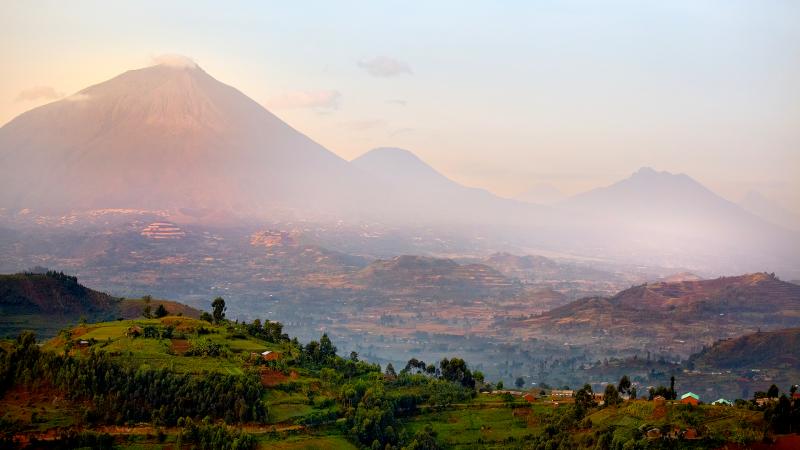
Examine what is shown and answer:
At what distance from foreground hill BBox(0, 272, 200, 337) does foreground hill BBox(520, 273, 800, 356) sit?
67947mm

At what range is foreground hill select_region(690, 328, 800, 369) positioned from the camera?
96.8m

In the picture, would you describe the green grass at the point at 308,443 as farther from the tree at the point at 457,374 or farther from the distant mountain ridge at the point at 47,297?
the distant mountain ridge at the point at 47,297

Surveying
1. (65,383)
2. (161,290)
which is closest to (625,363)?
(65,383)

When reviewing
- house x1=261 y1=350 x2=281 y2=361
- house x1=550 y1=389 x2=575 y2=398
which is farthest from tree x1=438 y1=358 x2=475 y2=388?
house x1=261 y1=350 x2=281 y2=361

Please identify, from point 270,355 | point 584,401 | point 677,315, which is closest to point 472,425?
point 584,401

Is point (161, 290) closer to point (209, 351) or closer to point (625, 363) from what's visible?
point (625, 363)

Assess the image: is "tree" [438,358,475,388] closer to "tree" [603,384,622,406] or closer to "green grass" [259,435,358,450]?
"tree" [603,384,622,406]

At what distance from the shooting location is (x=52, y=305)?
288ft

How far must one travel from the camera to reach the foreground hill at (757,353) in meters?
96.8

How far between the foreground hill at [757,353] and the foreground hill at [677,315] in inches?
616

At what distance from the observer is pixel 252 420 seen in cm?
4716

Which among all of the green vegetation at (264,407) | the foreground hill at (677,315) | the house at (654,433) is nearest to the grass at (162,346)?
the green vegetation at (264,407)

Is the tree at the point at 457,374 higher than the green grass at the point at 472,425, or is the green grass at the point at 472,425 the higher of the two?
the tree at the point at 457,374

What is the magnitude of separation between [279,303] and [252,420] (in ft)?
349
